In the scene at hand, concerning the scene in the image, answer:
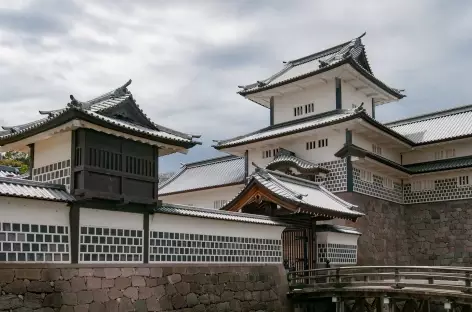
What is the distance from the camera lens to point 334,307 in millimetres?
19469

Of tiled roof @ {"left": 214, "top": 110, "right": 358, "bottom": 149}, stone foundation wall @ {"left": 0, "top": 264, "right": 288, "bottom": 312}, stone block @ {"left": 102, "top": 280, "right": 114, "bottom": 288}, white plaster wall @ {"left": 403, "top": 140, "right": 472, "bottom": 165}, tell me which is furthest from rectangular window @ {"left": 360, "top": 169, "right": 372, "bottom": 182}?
stone block @ {"left": 102, "top": 280, "right": 114, "bottom": 288}

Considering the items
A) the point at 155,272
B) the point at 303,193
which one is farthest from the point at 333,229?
the point at 155,272

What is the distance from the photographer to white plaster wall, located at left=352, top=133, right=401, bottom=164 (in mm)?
26039

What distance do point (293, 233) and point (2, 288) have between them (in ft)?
39.8

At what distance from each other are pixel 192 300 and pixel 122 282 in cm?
255

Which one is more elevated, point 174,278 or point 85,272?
point 85,272

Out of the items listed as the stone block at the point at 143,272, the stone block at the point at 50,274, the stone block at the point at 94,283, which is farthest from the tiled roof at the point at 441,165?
the stone block at the point at 50,274

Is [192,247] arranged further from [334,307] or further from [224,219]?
[334,307]

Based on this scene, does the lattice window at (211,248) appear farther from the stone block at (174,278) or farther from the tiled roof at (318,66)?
the tiled roof at (318,66)

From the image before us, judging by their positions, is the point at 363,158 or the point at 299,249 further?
the point at 363,158

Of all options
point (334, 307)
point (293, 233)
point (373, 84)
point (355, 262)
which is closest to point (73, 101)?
point (293, 233)

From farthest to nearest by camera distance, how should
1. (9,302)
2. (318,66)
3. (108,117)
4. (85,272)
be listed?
(318,66), (108,117), (85,272), (9,302)

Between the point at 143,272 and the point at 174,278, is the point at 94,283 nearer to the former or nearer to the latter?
the point at 143,272

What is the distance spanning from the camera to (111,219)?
13219mm
